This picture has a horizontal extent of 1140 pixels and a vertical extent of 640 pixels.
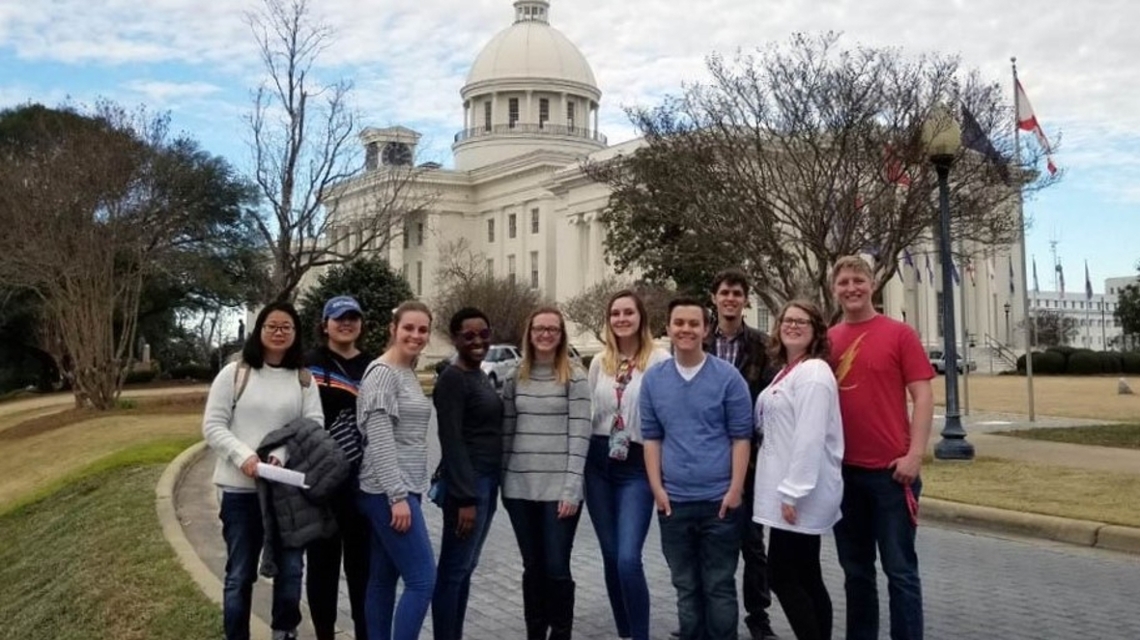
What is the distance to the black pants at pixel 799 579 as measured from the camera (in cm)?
545

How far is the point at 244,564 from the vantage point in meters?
5.90

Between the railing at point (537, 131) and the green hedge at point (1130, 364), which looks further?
the railing at point (537, 131)

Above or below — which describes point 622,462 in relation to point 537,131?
below

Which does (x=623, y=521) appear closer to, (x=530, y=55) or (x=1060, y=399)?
(x=1060, y=399)

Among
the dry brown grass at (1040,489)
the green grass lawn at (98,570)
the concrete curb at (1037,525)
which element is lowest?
the green grass lawn at (98,570)

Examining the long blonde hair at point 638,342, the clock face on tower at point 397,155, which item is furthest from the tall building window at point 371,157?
the long blonde hair at point 638,342

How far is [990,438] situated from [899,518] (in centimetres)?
1483

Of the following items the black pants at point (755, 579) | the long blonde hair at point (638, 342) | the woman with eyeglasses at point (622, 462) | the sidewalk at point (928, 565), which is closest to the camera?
the woman with eyeglasses at point (622, 462)

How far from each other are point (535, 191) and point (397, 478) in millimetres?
77077

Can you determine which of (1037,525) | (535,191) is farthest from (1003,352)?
(1037,525)

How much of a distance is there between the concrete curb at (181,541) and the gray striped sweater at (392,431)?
62.2 inches

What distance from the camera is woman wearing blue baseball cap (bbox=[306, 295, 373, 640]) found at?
19.3ft

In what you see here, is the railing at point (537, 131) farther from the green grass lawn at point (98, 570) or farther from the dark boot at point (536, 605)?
the dark boot at point (536, 605)

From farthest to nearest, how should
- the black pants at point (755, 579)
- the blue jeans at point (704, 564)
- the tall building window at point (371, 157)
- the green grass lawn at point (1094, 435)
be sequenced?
the tall building window at point (371, 157), the green grass lawn at point (1094, 435), the black pants at point (755, 579), the blue jeans at point (704, 564)
